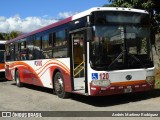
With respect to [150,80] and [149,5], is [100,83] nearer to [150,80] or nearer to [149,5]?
[150,80]

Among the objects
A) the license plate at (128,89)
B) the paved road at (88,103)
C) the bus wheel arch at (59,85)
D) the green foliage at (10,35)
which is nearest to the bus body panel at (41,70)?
the bus wheel arch at (59,85)

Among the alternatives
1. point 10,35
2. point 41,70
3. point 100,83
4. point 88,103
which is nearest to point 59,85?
point 88,103

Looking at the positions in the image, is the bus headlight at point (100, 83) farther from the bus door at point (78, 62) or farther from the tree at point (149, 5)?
the tree at point (149, 5)

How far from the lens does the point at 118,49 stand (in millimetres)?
10789

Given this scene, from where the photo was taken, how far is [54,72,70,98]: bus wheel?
41.7ft

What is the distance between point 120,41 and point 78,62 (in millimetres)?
2163

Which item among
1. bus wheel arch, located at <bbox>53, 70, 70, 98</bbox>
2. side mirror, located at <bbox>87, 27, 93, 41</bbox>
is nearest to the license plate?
side mirror, located at <bbox>87, 27, 93, 41</bbox>

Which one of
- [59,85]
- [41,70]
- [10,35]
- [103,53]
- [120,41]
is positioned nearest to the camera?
[103,53]

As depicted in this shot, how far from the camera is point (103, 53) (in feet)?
34.3

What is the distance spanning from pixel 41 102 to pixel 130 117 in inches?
172

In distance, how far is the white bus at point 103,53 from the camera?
10.4 m

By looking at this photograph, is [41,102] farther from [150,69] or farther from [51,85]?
[150,69]

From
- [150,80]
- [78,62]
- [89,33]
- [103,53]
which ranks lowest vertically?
[150,80]

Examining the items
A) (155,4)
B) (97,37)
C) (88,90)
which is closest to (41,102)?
(88,90)
